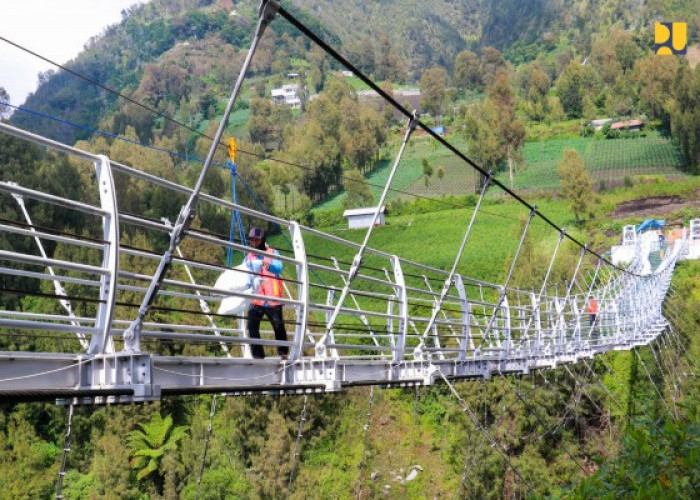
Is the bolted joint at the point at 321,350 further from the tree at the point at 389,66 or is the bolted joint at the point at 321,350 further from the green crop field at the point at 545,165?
the tree at the point at 389,66

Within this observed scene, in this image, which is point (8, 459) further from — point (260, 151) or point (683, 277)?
point (260, 151)

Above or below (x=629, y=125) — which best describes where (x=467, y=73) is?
above

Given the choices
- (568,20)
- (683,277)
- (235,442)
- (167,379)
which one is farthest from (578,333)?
(568,20)

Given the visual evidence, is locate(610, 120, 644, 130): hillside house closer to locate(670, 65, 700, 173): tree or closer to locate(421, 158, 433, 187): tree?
locate(670, 65, 700, 173): tree

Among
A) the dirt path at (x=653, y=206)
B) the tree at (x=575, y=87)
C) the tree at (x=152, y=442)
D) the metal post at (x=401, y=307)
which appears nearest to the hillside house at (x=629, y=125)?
the tree at (x=575, y=87)

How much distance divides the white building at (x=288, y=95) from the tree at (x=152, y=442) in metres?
56.9

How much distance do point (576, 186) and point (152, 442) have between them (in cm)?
2152

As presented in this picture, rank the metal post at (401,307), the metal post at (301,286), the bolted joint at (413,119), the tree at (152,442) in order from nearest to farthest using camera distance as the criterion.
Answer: the metal post at (301,286)
the bolted joint at (413,119)
the metal post at (401,307)
the tree at (152,442)

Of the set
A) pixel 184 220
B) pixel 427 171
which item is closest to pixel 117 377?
pixel 184 220

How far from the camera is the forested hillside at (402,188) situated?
18016 millimetres

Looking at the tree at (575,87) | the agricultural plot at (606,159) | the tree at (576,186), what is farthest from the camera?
the tree at (575,87)

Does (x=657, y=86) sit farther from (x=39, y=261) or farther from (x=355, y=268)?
(x=39, y=261)

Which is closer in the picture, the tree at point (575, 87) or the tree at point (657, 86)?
the tree at point (657, 86)

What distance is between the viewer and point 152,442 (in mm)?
21578
